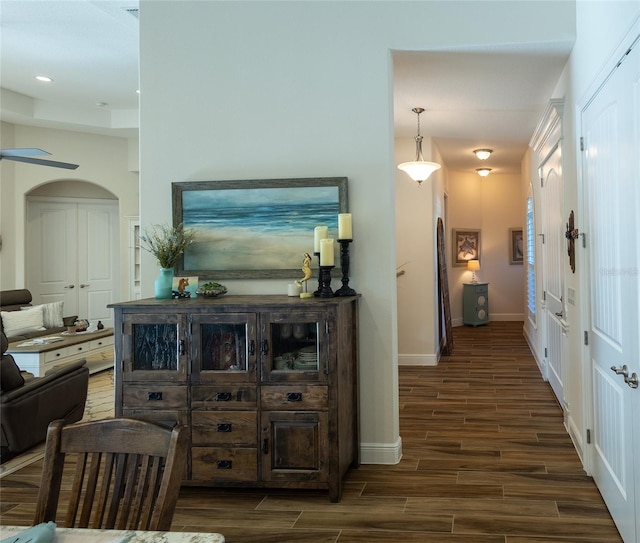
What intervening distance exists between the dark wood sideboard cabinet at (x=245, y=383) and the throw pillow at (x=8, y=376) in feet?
3.40

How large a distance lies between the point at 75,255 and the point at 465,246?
7003mm

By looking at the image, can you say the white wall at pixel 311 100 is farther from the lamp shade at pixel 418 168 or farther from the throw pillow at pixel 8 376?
the lamp shade at pixel 418 168

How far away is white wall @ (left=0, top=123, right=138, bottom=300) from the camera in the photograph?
8367 mm

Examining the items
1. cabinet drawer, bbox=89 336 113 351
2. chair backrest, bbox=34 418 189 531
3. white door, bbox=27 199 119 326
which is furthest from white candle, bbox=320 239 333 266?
white door, bbox=27 199 119 326

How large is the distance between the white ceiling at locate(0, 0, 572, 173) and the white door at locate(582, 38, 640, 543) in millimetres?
1128

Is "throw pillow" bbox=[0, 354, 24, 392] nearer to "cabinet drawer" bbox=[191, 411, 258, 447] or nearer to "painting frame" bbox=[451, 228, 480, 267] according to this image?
"cabinet drawer" bbox=[191, 411, 258, 447]

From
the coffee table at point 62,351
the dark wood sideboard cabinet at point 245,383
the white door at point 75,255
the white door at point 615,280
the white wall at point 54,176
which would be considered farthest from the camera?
the white door at point 75,255

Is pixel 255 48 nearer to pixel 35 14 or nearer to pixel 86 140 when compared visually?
pixel 35 14

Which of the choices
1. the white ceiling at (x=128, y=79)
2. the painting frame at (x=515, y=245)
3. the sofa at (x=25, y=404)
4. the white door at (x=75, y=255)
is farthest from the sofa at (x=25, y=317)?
the painting frame at (x=515, y=245)

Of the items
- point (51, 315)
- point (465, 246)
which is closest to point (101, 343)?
point (51, 315)

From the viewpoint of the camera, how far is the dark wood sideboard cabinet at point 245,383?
3367mm

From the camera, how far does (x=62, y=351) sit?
652 cm

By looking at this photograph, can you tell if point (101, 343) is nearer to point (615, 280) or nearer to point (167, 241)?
point (167, 241)

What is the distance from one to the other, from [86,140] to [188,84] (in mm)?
5612
